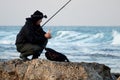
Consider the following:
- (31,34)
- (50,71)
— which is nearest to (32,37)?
(31,34)

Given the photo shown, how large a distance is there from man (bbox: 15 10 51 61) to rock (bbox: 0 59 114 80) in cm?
39

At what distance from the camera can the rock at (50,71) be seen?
825 cm

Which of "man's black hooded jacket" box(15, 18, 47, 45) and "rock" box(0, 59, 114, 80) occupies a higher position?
"man's black hooded jacket" box(15, 18, 47, 45)

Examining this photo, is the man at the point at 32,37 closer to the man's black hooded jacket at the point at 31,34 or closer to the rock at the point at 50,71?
the man's black hooded jacket at the point at 31,34

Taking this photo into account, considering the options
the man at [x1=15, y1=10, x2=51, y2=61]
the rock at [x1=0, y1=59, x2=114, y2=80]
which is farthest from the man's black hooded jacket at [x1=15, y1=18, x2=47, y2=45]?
the rock at [x1=0, y1=59, x2=114, y2=80]

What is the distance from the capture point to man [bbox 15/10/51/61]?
29.5ft

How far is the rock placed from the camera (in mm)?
8250

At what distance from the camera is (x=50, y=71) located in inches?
328

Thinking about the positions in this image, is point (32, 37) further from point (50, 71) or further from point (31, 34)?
point (50, 71)

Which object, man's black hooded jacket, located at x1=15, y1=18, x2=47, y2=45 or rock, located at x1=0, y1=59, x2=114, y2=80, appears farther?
man's black hooded jacket, located at x1=15, y1=18, x2=47, y2=45

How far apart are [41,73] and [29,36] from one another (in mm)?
905

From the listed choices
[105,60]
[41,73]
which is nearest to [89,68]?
[41,73]

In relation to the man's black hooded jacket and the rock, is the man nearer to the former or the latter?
the man's black hooded jacket

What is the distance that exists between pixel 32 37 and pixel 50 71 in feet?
3.14
